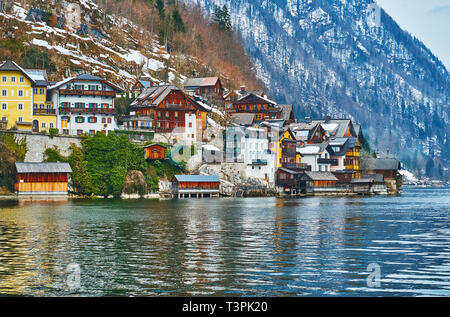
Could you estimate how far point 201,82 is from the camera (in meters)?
153

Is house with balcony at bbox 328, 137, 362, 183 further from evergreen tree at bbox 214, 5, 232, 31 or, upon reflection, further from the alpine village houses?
evergreen tree at bbox 214, 5, 232, 31

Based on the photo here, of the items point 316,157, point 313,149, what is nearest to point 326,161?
point 316,157

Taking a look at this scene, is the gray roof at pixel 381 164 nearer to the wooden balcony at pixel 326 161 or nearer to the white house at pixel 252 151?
the wooden balcony at pixel 326 161

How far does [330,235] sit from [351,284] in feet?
62.3

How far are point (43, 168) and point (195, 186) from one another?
2569cm

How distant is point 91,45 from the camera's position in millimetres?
141125

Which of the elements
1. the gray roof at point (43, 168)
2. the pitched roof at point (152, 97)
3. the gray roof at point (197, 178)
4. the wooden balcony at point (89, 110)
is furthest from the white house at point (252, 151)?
the gray roof at point (43, 168)

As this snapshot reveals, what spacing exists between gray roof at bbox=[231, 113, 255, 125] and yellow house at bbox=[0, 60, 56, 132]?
46529 mm

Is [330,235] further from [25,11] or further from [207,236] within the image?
[25,11]

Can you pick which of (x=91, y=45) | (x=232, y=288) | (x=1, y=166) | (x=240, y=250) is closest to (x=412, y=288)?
(x=232, y=288)

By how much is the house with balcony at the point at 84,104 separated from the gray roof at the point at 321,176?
4060 cm

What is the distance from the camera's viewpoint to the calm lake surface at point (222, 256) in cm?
2711

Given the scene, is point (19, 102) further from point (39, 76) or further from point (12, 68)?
point (39, 76)

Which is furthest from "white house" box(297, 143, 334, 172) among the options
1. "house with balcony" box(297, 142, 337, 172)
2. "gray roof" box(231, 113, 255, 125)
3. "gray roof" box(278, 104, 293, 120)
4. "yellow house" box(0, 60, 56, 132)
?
"yellow house" box(0, 60, 56, 132)
